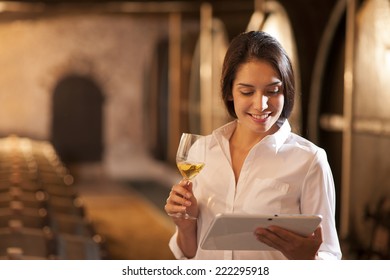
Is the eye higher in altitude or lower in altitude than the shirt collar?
higher

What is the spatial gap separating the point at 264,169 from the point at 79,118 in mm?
11960

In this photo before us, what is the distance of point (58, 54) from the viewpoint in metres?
13.3

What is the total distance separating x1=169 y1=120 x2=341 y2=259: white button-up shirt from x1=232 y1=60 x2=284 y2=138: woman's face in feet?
0.22

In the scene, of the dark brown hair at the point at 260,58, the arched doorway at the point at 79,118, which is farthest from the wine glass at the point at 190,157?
the arched doorway at the point at 79,118

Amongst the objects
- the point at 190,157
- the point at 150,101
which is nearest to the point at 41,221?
the point at 190,157

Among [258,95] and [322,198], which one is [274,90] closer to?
[258,95]

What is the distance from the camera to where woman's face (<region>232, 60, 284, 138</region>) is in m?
1.79

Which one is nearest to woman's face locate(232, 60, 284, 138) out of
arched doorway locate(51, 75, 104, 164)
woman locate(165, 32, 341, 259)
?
woman locate(165, 32, 341, 259)

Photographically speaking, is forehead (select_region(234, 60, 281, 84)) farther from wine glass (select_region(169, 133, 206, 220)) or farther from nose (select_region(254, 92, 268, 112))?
wine glass (select_region(169, 133, 206, 220))

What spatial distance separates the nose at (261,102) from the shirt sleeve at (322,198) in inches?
6.3

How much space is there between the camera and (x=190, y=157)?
1899 millimetres

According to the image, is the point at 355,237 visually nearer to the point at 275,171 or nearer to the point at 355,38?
the point at 355,38
